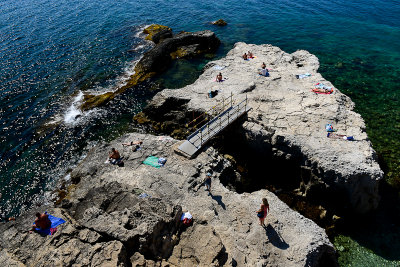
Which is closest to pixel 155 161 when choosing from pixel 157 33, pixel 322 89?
pixel 322 89

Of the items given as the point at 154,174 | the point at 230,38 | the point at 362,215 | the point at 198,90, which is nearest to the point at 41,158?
the point at 154,174

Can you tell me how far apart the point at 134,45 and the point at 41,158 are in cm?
3032

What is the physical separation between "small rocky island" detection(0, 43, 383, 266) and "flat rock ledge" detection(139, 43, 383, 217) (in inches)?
3.8

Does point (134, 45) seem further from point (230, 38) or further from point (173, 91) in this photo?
point (173, 91)

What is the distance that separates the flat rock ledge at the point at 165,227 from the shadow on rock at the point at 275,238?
0.19 ft

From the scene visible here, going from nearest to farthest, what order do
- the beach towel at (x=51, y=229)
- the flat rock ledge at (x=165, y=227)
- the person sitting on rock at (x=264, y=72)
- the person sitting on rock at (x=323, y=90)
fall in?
the flat rock ledge at (x=165, y=227) < the beach towel at (x=51, y=229) < the person sitting on rock at (x=323, y=90) < the person sitting on rock at (x=264, y=72)

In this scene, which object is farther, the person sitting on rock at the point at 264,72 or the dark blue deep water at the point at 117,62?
the person sitting on rock at the point at 264,72

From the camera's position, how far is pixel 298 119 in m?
22.7

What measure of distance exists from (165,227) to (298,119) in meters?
16.1

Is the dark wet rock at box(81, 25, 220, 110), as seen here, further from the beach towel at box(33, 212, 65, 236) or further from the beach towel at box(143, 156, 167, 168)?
the beach towel at box(33, 212, 65, 236)

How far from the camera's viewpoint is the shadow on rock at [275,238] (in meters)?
14.5

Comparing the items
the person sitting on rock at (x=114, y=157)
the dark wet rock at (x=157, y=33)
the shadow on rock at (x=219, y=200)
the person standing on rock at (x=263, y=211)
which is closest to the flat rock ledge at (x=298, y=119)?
the person standing on rock at (x=263, y=211)

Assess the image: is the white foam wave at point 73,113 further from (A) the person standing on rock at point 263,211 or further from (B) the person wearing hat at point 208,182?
(A) the person standing on rock at point 263,211

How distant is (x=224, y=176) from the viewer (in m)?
20.0
